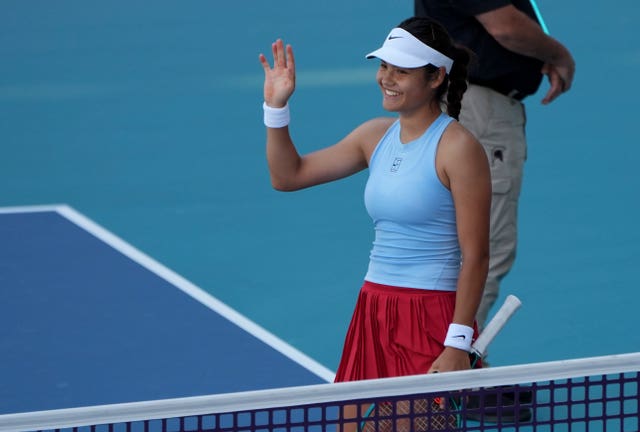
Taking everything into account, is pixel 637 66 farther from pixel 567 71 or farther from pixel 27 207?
pixel 567 71

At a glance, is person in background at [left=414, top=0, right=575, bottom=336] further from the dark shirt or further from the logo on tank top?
the logo on tank top

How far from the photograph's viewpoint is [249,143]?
11.3 m

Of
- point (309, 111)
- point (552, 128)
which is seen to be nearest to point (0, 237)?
point (309, 111)

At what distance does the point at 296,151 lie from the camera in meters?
4.66

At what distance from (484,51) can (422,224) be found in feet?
6.30

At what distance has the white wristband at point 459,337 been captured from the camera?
13.7ft

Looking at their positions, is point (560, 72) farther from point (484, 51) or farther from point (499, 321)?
point (499, 321)

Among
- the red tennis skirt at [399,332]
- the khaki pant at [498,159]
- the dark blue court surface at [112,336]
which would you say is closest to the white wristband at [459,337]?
the red tennis skirt at [399,332]

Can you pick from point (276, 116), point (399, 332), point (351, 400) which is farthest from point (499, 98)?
point (351, 400)

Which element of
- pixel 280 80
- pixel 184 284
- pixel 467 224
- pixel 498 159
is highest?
pixel 280 80

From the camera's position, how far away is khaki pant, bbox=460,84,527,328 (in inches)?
240

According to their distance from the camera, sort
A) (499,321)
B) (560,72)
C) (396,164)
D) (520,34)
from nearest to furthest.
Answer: (499,321)
(396,164)
(520,34)
(560,72)

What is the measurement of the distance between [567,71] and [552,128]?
5440 millimetres

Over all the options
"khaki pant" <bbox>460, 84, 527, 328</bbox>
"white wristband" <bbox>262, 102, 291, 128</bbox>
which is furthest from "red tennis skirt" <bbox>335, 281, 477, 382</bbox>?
"khaki pant" <bbox>460, 84, 527, 328</bbox>
